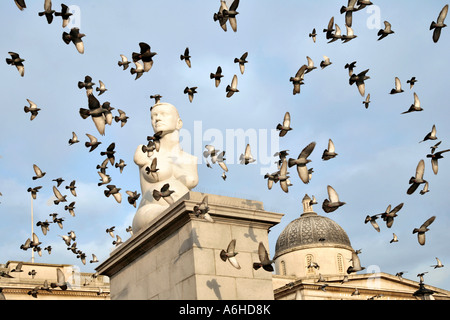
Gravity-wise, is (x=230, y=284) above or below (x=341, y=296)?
below

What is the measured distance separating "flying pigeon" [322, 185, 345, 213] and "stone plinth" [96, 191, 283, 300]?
1592 millimetres

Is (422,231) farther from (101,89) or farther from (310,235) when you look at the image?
(310,235)

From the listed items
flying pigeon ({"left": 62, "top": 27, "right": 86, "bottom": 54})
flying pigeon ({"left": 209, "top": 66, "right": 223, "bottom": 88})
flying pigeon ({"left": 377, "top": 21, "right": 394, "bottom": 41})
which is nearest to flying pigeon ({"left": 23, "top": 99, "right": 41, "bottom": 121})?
flying pigeon ({"left": 62, "top": 27, "right": 86, "bottom": 54})

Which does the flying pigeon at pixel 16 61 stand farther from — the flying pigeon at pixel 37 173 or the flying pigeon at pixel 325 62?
the flying pigeon at pixel 325 62

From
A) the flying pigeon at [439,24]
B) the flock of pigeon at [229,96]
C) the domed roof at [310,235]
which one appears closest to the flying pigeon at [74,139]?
the flock of pigeon at [229,96]

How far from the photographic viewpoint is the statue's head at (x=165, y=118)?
771 inches

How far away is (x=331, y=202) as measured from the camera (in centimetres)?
1602

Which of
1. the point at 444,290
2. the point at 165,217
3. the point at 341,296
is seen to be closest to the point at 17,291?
the point at 341,296

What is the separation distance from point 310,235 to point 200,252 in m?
71.4

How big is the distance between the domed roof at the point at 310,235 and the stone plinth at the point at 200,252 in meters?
67.8

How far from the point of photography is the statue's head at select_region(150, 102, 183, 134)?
19578 mm
